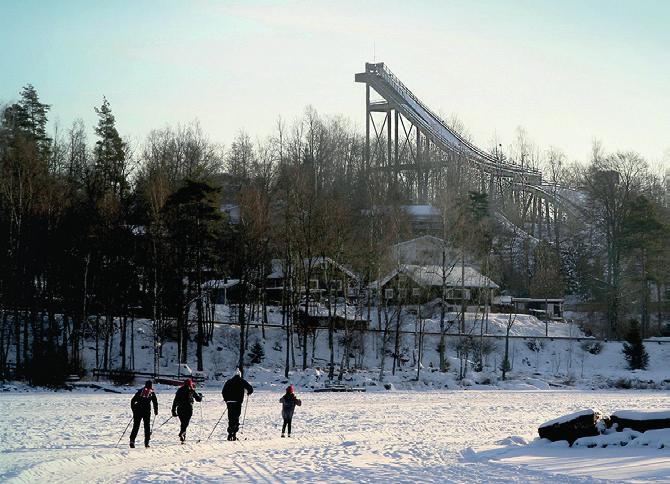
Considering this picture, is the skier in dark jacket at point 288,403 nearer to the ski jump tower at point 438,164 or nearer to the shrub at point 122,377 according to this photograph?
the shrub at point 122,377

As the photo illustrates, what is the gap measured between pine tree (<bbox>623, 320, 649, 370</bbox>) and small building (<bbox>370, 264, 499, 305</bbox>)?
9159 millimetres

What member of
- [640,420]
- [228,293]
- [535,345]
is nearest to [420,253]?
[535,345]

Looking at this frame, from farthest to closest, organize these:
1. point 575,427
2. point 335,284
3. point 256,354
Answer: point 335,284, point 256,354, point 575,427

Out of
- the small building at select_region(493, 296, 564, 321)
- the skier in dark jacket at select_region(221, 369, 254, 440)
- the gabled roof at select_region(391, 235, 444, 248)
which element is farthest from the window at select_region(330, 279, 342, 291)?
the skier in dark jacket at select_region(221, 369, 254, 440)

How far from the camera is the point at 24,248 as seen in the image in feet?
130

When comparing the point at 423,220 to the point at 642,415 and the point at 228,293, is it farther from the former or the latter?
the point at 642,415

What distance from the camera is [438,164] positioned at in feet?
251

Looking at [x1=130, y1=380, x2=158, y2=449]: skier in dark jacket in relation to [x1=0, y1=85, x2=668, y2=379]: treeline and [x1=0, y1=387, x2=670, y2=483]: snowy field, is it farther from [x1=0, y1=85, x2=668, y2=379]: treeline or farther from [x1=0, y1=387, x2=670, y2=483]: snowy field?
[x1=0, y1=85, x2=668, y2=379]: treeline

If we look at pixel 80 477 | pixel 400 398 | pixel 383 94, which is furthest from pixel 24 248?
pixel 383 94

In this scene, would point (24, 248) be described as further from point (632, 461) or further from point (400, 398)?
point (632, 461)

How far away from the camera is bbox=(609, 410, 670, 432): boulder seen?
17078 mm

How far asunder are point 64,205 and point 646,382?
33781mm

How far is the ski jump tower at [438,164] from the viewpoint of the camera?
72250mm

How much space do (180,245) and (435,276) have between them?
2209 cm
